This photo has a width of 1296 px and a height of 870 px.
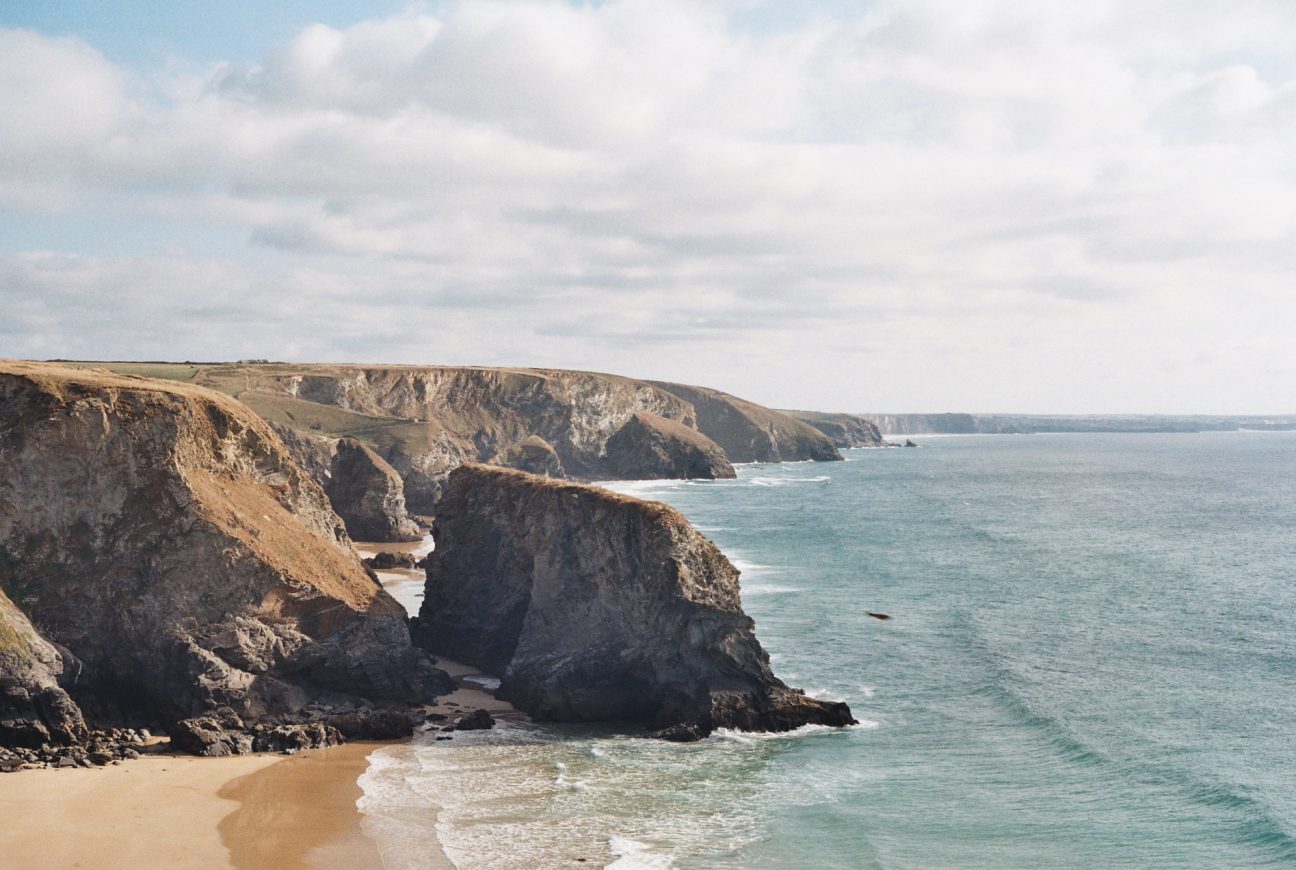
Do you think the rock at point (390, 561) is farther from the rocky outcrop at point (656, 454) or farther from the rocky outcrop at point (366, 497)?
the rocky outcrop at point (656, 454)

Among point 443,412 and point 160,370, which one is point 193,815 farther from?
point 443,412

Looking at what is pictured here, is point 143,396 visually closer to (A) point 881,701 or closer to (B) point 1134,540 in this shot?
(A) point 881,701

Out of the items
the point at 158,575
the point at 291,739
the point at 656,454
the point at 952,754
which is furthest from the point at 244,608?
the point at 656,454

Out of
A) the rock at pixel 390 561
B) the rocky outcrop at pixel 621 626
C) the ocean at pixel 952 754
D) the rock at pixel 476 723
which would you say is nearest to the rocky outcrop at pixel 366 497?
the rock at pixel 390 561

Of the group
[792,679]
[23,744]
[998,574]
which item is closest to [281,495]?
[23,744]

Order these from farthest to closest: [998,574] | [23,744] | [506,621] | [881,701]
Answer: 1. [998,574]
2. [506,621]
3. [881,701]
4. [23,744]

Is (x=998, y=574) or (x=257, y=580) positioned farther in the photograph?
(x=998, y=574)
